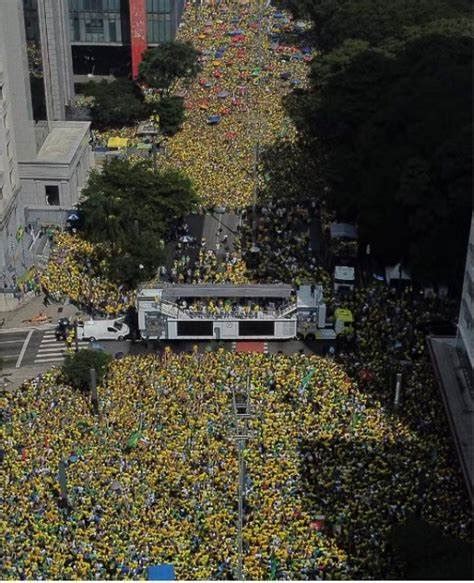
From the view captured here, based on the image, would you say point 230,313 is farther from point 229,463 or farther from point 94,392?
point 229,463

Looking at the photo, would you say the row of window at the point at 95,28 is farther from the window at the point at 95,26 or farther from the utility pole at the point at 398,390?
the utility pole at the point at 398,390

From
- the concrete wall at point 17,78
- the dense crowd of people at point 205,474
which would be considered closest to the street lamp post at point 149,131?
the concrete wall at point 17,78

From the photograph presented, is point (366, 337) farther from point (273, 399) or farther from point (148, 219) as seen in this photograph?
point (148, 219)

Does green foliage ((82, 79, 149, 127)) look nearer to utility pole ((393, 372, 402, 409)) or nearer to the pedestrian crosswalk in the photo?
the pedestrian crosswalk

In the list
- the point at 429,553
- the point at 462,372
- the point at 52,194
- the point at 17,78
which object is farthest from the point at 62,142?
the point at 429,553

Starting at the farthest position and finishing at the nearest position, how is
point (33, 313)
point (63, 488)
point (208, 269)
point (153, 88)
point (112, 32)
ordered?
point (112, 32), point (153, 88), point (208, 269), point (33, 313), point (63, 488)

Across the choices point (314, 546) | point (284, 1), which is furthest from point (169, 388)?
point (284, 1)

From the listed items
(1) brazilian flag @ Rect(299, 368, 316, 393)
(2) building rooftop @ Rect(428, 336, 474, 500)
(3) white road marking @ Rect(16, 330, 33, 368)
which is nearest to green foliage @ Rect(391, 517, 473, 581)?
(2) building rooftop @ Rect(428, 336, 474, 500)
